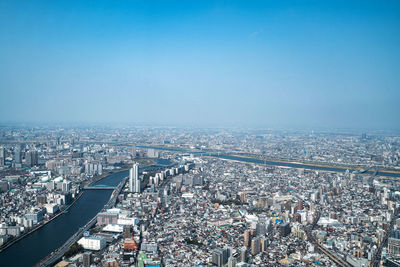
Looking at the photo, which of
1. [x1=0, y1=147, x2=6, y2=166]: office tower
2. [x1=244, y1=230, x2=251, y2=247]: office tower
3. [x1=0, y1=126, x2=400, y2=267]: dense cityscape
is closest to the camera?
[x1=0, y1=126, x2=400, y2=267]: dense cityscape

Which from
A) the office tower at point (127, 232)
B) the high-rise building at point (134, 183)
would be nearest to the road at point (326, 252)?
the office tower at point (127, 232)

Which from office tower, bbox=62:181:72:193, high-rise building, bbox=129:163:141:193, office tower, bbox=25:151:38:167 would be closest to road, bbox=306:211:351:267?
high-rise building, bbox=129:163:141:193

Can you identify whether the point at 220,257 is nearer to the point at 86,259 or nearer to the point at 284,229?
the point at 284,229

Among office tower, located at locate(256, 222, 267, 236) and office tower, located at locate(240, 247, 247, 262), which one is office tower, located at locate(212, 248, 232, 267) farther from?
office tower, located at locate(256, 222, 267, 236)

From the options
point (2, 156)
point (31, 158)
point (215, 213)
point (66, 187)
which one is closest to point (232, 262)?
point (215, 213)

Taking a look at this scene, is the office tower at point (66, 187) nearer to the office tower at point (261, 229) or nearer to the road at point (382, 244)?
the office tower at point (261, 229)

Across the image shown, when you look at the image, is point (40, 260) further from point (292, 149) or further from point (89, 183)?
point (292, 149)

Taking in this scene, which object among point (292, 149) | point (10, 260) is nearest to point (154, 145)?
point (292, 149)
